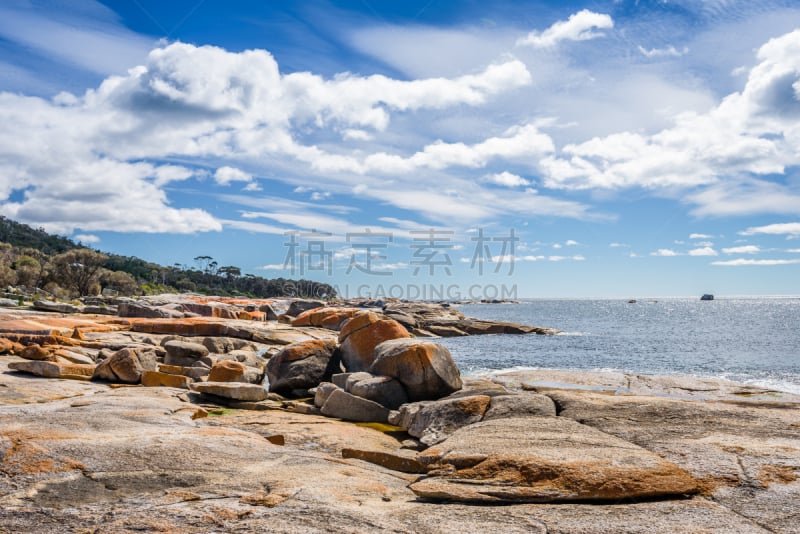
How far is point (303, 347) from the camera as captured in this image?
2077 centimetres

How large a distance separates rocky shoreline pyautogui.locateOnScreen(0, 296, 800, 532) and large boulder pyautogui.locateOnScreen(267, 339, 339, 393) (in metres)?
2.61

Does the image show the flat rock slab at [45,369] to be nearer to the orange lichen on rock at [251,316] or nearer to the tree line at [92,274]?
the orange lichen on rock at [251,316]

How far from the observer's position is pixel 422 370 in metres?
17.1

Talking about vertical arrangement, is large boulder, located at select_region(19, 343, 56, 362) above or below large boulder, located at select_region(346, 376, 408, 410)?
above

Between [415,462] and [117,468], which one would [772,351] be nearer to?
[415,462]

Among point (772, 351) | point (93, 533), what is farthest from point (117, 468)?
point (772, 351)

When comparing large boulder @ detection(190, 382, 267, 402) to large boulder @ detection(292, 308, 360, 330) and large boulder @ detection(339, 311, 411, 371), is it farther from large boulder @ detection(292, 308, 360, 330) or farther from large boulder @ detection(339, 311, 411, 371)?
large boulder @ detection(292, 308, 360, 330)

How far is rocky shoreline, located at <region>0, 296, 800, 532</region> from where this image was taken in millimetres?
6113

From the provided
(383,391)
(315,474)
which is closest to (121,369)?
(383,391)

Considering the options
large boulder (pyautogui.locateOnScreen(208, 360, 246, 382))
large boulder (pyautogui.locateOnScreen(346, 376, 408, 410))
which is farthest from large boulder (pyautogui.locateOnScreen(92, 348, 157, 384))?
large boulder (pyautogui.locateOnScreen(346, 376, 408, 410))

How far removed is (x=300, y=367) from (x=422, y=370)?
16.8ft

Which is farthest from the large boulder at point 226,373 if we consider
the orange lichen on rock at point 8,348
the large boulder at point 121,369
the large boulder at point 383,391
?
the orange lichen on rock at point 8,348

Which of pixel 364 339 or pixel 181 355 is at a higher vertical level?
pixel 364 339

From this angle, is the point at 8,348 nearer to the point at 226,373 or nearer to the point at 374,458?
the point at 226,373
